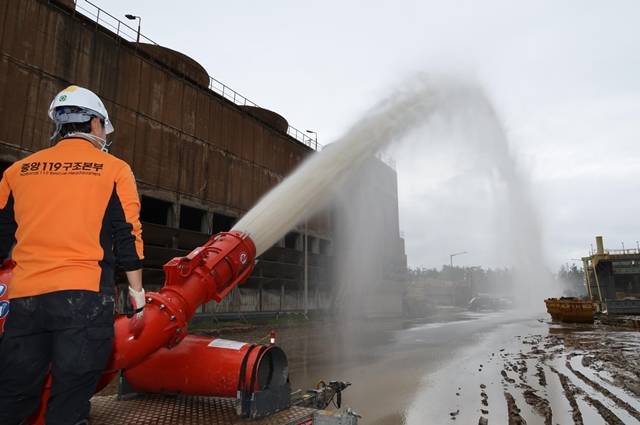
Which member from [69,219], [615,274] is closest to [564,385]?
[69,219]

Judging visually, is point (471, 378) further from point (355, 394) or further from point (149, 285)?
point (149, 285)

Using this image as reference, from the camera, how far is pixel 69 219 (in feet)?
7.10

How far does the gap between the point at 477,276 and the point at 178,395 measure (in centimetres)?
15094

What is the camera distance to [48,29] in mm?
17297

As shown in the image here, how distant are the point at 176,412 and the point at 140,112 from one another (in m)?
19.6

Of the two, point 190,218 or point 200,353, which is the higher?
point 190,218

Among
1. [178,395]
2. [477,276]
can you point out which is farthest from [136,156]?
[477,276]

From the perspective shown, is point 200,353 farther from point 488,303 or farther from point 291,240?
point 488,303

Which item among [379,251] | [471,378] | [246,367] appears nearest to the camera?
[246,367]

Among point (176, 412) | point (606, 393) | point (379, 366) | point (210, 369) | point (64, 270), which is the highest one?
point (64, 270)

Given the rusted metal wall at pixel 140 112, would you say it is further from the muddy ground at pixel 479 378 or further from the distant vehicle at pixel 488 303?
the distant vehicle at pixel 488 303

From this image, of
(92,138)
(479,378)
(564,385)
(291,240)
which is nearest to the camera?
(92,138)

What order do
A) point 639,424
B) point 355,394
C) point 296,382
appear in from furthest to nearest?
point 296,382, point 355,394, point 639,424

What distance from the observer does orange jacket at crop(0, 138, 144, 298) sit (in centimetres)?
213
